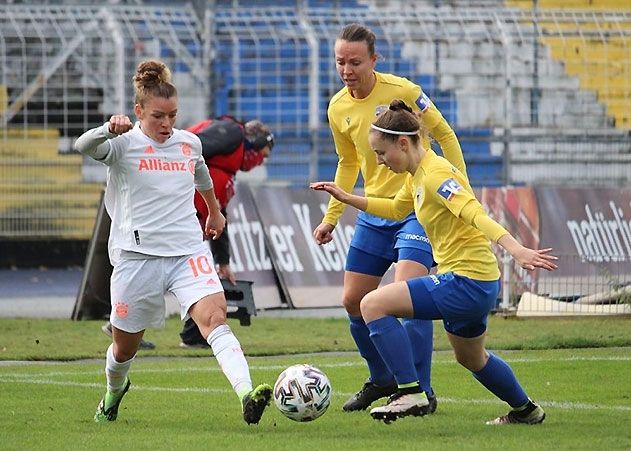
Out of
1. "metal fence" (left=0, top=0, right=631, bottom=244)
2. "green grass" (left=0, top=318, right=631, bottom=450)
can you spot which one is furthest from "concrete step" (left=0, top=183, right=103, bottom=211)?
"green grass" (left=0, top=318, right=631, bottom=450)

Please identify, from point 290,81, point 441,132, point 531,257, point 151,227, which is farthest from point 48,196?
point 531,257

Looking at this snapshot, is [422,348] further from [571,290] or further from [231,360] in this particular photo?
[571,290]

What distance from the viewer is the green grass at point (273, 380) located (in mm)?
7133

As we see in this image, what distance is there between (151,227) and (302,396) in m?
1.22

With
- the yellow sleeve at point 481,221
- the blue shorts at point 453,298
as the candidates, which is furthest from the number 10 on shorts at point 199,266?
the yellow sleeve at point 481,221

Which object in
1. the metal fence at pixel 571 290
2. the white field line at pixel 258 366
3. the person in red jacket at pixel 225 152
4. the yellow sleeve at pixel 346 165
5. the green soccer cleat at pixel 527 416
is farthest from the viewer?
the metal fence at pixel 571 290

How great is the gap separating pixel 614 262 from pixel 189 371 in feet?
16.5

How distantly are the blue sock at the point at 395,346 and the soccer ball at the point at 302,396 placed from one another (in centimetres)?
36

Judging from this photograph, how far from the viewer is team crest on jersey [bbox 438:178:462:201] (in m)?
7.29

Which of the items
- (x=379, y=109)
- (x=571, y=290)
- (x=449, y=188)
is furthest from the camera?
(x=571, y=290)

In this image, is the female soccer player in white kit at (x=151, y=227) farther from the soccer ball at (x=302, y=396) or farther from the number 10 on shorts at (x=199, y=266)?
the soccer ball at (x=302, y=396)

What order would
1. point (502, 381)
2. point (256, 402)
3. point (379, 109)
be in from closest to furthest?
point (256, 402), point (502, 381), point (379, 109)

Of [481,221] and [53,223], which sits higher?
[481,221]

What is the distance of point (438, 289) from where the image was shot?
741 cm
